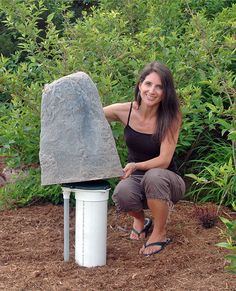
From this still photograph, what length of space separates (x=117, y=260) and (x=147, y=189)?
1.67 ft

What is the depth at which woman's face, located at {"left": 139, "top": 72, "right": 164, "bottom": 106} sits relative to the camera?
4.58 metres

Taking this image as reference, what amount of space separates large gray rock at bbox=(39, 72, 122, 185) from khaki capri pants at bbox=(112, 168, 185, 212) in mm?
292

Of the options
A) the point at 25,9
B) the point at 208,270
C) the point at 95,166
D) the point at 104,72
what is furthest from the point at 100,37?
the point at 208,270

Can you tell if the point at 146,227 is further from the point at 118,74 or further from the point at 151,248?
the point at 118,74

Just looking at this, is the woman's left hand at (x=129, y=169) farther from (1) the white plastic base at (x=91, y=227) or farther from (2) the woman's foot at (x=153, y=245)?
(2) the woman's foot at (x=153, y=245)

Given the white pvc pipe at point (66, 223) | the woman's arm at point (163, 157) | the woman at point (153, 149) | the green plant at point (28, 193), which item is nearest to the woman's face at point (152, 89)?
the woman at point (153, 149)

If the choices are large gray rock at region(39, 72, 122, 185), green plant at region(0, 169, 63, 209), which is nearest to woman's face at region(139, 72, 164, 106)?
large gray rock at region(39, 72, 122, 185)

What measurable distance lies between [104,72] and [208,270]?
2.06 m

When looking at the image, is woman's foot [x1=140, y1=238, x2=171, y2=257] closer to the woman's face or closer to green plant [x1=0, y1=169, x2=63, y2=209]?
the woman's face

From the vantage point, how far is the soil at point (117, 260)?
4000 mm

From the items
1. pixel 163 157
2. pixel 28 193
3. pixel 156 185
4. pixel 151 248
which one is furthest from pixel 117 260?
pixel 28 193

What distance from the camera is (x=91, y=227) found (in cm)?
428

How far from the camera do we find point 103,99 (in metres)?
5.32

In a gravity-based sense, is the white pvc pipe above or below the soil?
above
